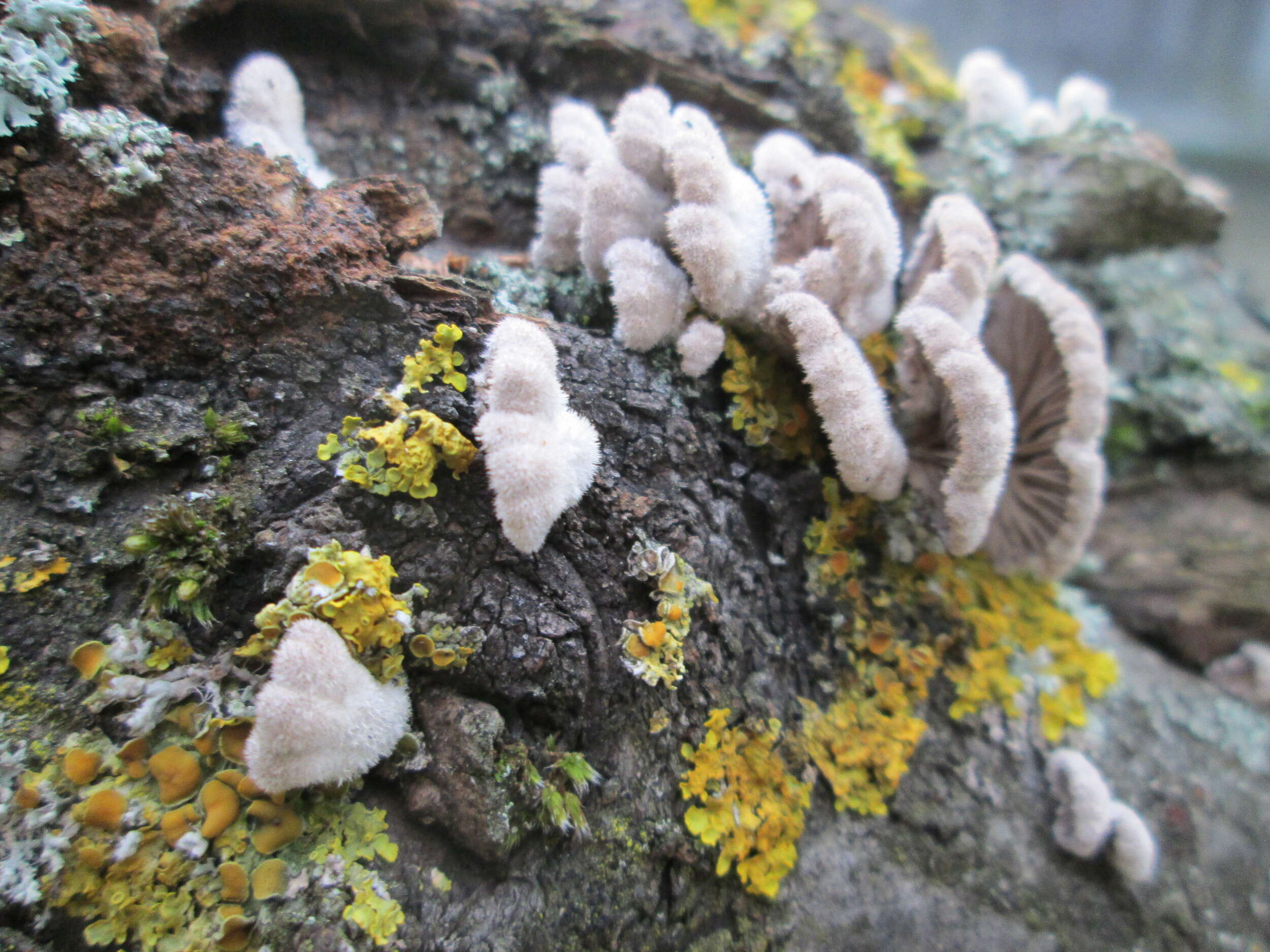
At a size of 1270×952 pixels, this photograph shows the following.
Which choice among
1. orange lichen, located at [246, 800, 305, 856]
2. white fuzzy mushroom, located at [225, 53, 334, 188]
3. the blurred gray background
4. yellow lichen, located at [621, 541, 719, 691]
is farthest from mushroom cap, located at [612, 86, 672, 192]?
A: the blurred gray background

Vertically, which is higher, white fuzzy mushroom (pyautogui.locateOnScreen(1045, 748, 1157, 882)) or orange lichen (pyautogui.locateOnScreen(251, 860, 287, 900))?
white fuzzy mushroom (pyautogui.locateOnScreen(1045, 748, 1157, 882))

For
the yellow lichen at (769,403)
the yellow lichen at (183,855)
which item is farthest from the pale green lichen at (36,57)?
the yellow lichen at (769,403)

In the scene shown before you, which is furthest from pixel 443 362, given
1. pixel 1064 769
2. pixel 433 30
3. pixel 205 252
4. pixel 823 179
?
pixel 1064 769

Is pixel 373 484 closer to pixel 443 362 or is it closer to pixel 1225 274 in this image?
pixel 443 362

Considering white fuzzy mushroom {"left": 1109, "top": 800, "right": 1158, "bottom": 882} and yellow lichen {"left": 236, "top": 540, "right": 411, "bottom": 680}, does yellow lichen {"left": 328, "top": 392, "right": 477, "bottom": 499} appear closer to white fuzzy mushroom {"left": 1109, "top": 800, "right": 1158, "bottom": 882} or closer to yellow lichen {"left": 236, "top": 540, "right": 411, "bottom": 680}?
yellow lichen {"left": 236, "top": 540, "right": 411, "bottom": 680}

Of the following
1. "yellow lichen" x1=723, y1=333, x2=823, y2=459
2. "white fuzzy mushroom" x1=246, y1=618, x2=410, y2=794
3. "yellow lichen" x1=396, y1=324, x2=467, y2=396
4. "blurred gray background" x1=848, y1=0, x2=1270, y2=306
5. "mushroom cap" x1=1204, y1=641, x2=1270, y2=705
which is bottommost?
"white fuzzy mushroom" x1=246, y1=618, x2=410, y2=794

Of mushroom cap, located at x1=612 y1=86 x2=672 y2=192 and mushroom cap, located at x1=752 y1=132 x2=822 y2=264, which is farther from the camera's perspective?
mushroom cap, located at x1=752 y1=132 x2=822 y2=264

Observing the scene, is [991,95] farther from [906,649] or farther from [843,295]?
[906,649]
